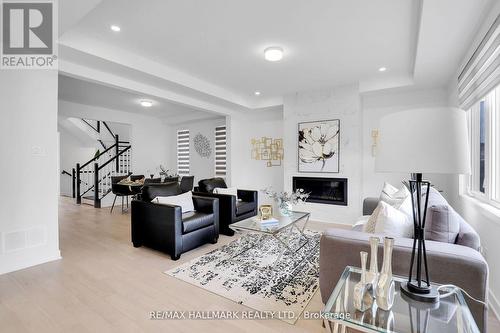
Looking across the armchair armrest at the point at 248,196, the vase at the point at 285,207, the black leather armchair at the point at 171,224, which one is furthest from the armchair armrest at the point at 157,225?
the armchair armrest at the point at 248,196

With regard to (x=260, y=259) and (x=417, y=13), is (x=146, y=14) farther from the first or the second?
(x=260, y=259)

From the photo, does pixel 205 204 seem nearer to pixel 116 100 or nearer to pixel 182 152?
pixel 116 100

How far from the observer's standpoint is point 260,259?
2.89 metres

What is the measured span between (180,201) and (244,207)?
1.22 meters

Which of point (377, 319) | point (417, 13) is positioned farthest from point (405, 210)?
point (417, 13)

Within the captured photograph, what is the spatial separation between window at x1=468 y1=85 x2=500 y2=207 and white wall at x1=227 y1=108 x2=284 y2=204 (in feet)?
11.5

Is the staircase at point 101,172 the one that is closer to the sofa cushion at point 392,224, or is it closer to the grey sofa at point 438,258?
the grey sofa at point 438,258

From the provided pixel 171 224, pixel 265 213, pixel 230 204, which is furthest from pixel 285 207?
pixel 171 224

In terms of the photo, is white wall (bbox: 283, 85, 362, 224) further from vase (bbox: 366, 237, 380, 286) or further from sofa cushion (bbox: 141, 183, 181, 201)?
vase (bbox: 366, 237, 380, 286)

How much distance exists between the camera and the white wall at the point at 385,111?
4.18 meters

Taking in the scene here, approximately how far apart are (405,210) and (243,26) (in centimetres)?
236

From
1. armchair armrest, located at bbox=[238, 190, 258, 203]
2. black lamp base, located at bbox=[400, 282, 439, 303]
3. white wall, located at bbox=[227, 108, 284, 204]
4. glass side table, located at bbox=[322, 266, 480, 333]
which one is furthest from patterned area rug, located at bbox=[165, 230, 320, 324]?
white wall, located at bbox=[227, 108, 284, 204]

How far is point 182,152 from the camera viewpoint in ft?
25.2

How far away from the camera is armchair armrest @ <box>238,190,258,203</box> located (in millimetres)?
4488
